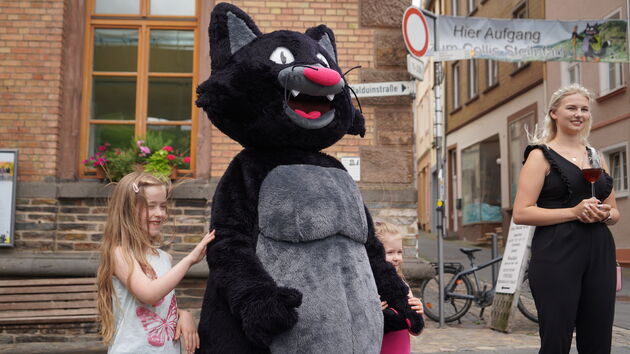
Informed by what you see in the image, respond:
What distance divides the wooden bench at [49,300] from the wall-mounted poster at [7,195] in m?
0.50

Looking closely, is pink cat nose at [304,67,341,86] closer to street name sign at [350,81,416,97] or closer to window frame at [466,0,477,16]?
street name sign at [350,81,416,97]

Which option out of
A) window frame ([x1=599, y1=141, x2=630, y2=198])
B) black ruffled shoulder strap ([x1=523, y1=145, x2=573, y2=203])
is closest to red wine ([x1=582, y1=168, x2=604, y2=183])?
black ruffled shoulder strap ([x1=523, y1=145, x2=573, y2=203])

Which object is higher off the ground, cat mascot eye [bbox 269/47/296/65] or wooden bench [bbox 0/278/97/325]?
cat mascot eye [bbox 269/47/296/65]

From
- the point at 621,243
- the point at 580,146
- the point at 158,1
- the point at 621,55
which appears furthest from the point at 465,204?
the point at 580,146

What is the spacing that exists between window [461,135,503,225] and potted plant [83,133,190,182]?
53.4 feet

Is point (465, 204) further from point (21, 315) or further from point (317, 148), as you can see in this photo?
point (317, 148)

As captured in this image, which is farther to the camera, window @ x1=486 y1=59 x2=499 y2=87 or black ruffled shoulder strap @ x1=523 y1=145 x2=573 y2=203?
window @ x1=486 y1=59 x2=499 y2=87

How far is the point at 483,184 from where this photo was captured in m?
22.7

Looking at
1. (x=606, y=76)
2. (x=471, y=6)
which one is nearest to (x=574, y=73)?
(x=606, y=76)

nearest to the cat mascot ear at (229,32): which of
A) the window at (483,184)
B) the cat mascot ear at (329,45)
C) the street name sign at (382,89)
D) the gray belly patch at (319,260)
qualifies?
the cat mascot ear at (329,45)

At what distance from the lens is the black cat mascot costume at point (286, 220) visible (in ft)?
7.87

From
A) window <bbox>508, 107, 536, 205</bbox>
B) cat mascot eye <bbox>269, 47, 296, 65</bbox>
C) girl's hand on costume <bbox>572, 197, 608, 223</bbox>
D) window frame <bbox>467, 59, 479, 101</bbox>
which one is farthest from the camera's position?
window frame <bbox>467, 59, 479, 101</bbox>

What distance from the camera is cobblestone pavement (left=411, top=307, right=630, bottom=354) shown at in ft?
19.1

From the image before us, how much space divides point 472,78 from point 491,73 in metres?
Result: 1.89
